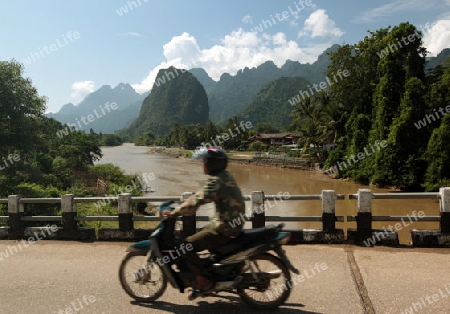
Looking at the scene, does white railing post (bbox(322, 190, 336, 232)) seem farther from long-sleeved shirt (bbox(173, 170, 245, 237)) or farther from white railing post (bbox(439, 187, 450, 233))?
long-sleeved shirt (bbox(173, 170, 245, 237))

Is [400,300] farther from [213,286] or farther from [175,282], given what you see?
[175,282]

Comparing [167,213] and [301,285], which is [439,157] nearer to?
[301,285]

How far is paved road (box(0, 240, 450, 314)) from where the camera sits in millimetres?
4230

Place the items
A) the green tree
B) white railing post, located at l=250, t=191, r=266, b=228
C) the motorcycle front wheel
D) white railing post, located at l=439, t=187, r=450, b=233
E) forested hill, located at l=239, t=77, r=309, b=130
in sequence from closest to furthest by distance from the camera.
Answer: the motorcycle front wheel → white railing post, located at l=439, t=187, r=450, b=233 → white railing post, located at l=250, t=191, r=266, b=228 → the green tree → forested hill, located at l=239, t=77, r=309, b=130

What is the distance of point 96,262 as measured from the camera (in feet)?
19.5

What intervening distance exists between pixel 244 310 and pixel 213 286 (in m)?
0.47

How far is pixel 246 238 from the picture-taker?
4059 millimetres

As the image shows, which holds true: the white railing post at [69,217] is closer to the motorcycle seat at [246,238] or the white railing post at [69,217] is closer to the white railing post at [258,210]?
the white railing post at [258,210]

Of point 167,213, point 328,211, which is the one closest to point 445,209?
point 328,211

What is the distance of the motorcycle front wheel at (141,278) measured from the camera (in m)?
4.45

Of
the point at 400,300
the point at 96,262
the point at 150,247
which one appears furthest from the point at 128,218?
the point at 400,300

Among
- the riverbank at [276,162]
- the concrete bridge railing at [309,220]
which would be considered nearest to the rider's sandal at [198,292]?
the concrete bridge railing at [309,220]

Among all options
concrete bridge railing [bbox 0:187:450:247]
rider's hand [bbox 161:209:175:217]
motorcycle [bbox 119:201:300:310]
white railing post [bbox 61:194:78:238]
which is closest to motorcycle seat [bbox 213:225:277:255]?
motorcycle [bbox 119:201:300:310]

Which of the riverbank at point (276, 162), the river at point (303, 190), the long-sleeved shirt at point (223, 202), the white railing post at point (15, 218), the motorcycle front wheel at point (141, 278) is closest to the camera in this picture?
the long-sleeved shirt at point (223, 202)
